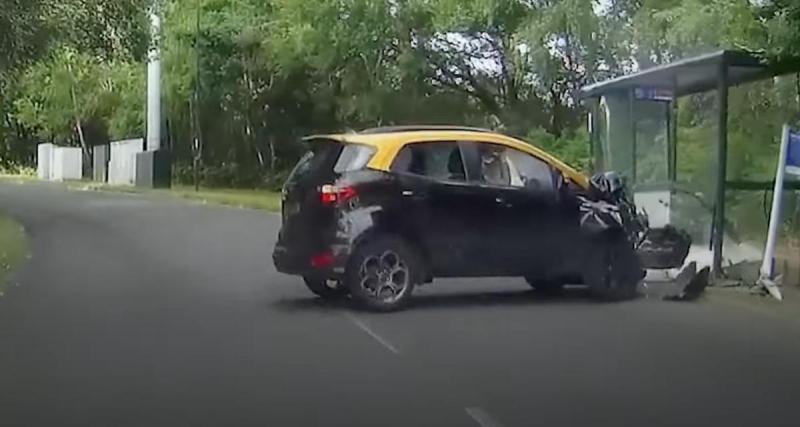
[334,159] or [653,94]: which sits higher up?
[653,94]

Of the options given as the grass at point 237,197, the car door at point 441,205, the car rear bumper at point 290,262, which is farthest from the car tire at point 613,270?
the grass at point 237,197

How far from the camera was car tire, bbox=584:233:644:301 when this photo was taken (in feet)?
46.3

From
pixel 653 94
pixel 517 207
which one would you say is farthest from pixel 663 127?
pixel 517 207

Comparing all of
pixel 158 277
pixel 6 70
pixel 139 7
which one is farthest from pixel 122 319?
pixel 139 7

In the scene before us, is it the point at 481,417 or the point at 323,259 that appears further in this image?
the point at 323,259

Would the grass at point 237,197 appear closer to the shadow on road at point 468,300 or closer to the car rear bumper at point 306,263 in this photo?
the shadow on road at point 468,300

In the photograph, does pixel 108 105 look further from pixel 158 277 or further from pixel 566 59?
pixel 158 277

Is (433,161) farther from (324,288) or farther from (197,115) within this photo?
(197,115)

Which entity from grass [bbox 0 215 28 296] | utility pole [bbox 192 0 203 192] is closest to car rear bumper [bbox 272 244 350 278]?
grass [bbox 0 215 28 296]

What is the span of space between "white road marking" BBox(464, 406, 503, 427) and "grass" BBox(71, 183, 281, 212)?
12096 mm

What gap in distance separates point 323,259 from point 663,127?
23.0ft

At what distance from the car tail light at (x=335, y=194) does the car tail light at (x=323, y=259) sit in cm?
47

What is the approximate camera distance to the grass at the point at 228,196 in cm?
2352

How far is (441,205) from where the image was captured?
13344 millimetres
